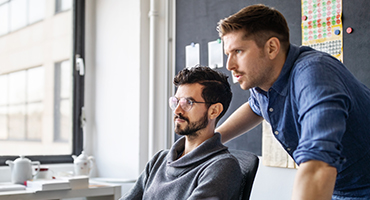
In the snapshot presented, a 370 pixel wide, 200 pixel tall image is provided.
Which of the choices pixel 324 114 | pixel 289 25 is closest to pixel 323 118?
pixel 324 114

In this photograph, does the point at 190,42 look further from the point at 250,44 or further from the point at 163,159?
the point at 250,44

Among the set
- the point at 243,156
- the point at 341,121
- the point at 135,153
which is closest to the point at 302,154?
the point at 341,121

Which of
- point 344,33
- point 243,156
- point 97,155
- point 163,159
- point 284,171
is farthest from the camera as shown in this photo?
point 97,155

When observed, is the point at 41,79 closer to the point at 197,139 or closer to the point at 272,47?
the point at 197,139

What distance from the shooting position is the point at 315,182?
872 millimetres

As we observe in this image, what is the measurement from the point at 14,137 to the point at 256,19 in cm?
245

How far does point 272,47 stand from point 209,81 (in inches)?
18.3

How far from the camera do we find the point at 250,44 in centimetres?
120

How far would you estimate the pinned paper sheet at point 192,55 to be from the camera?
263cm

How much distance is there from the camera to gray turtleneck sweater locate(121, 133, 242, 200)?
4.50 ft

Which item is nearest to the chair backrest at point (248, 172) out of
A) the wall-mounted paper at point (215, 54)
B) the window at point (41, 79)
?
the wall-mounted paper at point (215, 54)

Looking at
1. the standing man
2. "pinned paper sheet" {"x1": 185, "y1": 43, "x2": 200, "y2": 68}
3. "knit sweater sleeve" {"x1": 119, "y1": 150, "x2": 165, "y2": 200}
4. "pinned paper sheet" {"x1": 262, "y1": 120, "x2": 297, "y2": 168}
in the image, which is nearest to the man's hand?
the standing man

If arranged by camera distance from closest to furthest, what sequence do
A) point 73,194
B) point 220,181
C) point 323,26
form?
point 220,181, point 323,26, point 73,194

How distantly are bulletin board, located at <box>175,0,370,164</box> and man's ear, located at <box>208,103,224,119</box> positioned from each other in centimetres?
59
